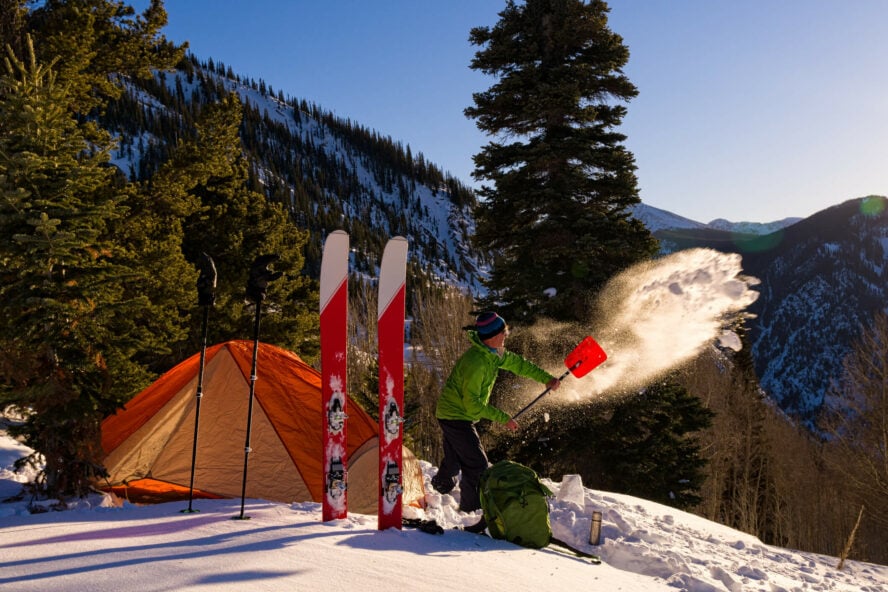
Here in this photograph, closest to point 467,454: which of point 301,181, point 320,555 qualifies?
point 320,555

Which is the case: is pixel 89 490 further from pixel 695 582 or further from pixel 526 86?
pixel 526 86

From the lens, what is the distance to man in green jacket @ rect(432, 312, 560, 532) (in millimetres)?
5711

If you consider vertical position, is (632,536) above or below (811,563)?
above

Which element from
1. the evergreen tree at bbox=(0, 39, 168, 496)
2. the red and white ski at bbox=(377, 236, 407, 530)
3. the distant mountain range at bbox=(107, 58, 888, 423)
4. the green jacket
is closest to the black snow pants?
the green jacket

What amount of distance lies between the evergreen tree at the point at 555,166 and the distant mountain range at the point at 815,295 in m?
132

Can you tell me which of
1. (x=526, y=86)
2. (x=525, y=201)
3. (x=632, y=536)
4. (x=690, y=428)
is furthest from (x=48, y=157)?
(x=690, y=428)

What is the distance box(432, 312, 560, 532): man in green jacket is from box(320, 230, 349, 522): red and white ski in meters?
1.08

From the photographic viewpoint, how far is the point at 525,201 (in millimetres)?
13648

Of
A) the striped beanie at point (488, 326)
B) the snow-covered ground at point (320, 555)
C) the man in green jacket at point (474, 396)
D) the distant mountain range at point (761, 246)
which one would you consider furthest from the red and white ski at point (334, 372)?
the distant mountain range at point (761, 246)

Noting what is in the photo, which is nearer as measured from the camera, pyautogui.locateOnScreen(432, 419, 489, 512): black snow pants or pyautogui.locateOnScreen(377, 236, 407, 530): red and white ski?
pyautogui.locateOnScreen(377, 236, 407, 530): red and white ski

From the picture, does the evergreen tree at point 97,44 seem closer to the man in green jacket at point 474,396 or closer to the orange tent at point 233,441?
the orange tent at point 233,441

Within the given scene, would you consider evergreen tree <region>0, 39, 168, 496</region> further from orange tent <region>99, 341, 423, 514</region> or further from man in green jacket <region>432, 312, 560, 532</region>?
man in green jacket <region>432, 312, 560, 532</region>

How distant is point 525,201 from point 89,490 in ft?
35.1

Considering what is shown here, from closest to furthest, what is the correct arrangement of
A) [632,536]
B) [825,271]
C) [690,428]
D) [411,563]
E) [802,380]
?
[411,563], [632,536], [690,428], [802,380], [825,271]
